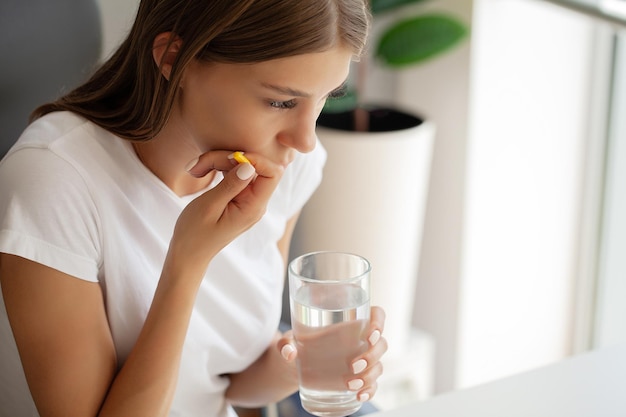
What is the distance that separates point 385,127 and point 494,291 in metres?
0.58

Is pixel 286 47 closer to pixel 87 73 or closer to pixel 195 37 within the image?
pixel 195 37

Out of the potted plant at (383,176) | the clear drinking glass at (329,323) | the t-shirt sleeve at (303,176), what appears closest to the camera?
the clear drinking glass at (329,323)

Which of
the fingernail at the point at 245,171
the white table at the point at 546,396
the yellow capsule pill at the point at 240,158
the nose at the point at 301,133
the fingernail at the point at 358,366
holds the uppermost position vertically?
the nose at the point at 301,133

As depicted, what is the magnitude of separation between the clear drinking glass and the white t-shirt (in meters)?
0.25

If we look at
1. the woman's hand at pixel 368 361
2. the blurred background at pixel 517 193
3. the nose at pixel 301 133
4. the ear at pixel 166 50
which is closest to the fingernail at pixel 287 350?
the woman's hand at pixel 368 361

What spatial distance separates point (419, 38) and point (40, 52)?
41.7 inches

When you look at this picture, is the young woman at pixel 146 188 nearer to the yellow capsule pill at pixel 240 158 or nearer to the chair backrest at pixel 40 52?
the yellow capsule pill at pixel 240 158

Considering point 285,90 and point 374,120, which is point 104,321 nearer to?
point 285,90

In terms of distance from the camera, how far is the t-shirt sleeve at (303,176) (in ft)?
4.22

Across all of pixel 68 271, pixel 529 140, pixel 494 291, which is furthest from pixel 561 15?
pixel 68 271

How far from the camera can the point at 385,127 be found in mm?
2092

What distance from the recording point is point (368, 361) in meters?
0.92

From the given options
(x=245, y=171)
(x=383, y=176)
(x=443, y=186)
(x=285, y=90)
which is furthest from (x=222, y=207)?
(x=443, y=186)

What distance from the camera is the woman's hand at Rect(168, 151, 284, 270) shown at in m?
0.95
